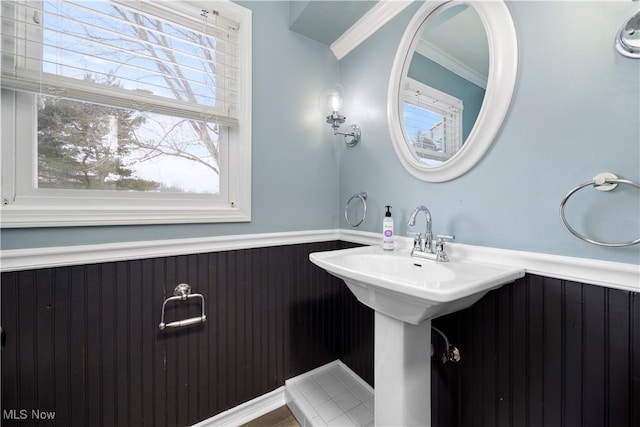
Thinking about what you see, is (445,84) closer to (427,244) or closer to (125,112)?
(427,244)

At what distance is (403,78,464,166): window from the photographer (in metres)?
0.99

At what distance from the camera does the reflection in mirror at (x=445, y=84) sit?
915mm

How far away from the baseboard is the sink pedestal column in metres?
0.67

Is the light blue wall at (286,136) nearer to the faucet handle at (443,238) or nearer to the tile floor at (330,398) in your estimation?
the faucet handle at (443,238)

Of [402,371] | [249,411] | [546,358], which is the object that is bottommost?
[249,411]

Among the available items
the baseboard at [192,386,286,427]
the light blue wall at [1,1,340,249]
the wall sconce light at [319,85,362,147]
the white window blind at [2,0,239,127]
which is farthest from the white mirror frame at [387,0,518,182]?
the baseboard at [192,386,286,427]

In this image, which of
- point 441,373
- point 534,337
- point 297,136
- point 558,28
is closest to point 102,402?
point 441,373

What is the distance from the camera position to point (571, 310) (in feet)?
2.31

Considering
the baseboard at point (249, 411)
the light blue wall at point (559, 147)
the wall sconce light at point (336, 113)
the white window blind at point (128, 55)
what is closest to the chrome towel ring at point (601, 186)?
the light blue wall at point (559, 147)

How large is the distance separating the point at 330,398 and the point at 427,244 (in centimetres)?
101

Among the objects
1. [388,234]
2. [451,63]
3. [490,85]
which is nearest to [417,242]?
[388,234]

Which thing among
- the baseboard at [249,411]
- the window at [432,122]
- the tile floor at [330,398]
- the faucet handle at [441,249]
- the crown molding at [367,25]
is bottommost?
the baseboard at [249,411]

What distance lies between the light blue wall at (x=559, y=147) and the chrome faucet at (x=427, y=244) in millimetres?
58

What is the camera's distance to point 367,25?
1.33m
